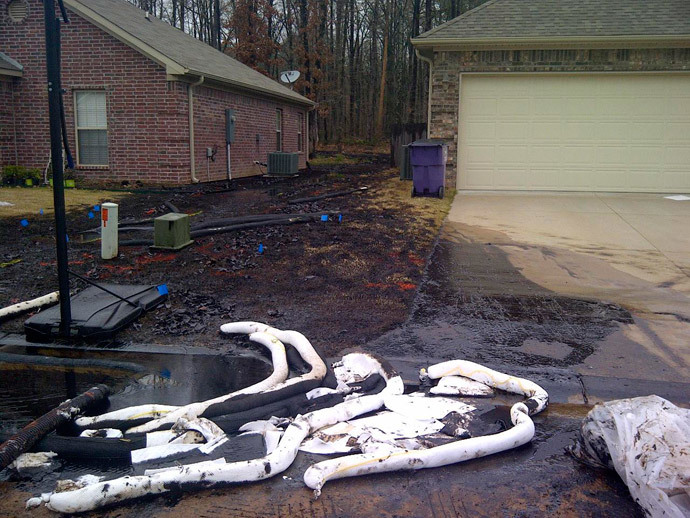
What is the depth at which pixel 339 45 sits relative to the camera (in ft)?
148

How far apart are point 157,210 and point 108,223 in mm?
4232

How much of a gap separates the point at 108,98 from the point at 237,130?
404 centimetres

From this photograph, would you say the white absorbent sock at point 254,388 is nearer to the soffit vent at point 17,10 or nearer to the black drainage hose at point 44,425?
the black drainage hose at point 44,425

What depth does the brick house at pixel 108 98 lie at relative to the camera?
1569 cm

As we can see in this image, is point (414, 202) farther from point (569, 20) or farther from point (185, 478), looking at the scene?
point (185, 478)

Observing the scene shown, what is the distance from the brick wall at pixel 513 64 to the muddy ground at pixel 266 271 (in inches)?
142

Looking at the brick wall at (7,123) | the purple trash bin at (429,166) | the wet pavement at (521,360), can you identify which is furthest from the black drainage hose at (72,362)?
the brick wall at (7,123)

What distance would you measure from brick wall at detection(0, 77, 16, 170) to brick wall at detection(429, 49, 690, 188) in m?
10.8

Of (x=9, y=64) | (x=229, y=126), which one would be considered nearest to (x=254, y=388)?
(x=229, y=126)

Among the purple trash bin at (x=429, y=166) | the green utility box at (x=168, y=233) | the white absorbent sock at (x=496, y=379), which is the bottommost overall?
the white absorbent sock at (x=496, y=379)

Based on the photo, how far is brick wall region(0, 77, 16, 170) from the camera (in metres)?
16.1

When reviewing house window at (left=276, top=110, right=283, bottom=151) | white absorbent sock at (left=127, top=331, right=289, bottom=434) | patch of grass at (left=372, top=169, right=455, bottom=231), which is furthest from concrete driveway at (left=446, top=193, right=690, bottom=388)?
house window at (left=276, top=110, right=283, bottom=151)

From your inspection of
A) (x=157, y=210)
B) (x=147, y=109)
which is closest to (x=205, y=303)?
(x=157, y=210)

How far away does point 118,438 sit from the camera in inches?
143
